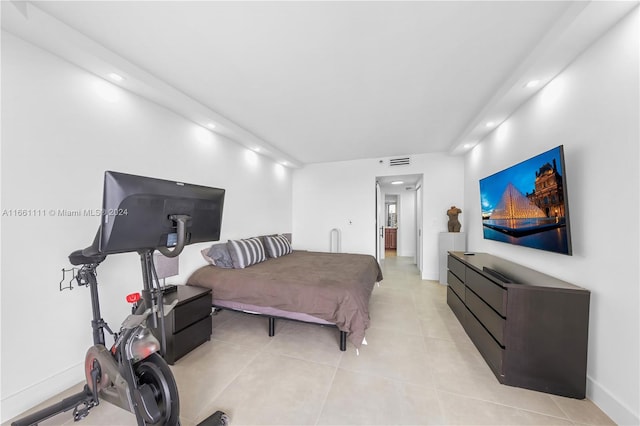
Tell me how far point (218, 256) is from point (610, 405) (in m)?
3.64

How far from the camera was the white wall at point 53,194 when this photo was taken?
1540 mm

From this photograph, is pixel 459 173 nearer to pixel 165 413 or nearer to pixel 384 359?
pixel 384 359

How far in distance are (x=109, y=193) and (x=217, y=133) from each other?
9.00 ft

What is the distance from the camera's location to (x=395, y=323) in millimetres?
2846

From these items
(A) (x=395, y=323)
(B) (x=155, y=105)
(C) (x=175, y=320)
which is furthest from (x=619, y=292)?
(B) (x=155, y=105)

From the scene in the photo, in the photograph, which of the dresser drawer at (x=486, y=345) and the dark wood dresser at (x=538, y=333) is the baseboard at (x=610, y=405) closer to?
the dark wood dresser at (x=538, y=333)

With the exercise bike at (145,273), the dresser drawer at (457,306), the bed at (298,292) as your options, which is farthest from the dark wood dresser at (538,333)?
the exercise bike at (145,273)

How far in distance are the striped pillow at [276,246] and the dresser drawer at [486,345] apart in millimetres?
2817

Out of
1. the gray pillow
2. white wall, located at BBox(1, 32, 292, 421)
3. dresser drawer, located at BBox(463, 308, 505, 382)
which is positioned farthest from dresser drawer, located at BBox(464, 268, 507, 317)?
white wall, located at BBox(1, 32, 292, 421)

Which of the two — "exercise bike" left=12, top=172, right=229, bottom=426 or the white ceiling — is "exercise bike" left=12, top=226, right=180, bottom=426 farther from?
the white ceiling

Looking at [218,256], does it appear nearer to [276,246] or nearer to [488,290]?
[276,246]

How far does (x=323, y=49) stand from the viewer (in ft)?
5.98

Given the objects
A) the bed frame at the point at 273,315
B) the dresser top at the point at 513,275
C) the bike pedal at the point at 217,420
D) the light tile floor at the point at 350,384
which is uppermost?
the dresser top at the point at 513,275

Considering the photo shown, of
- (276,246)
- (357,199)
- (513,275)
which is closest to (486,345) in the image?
(513,275)
